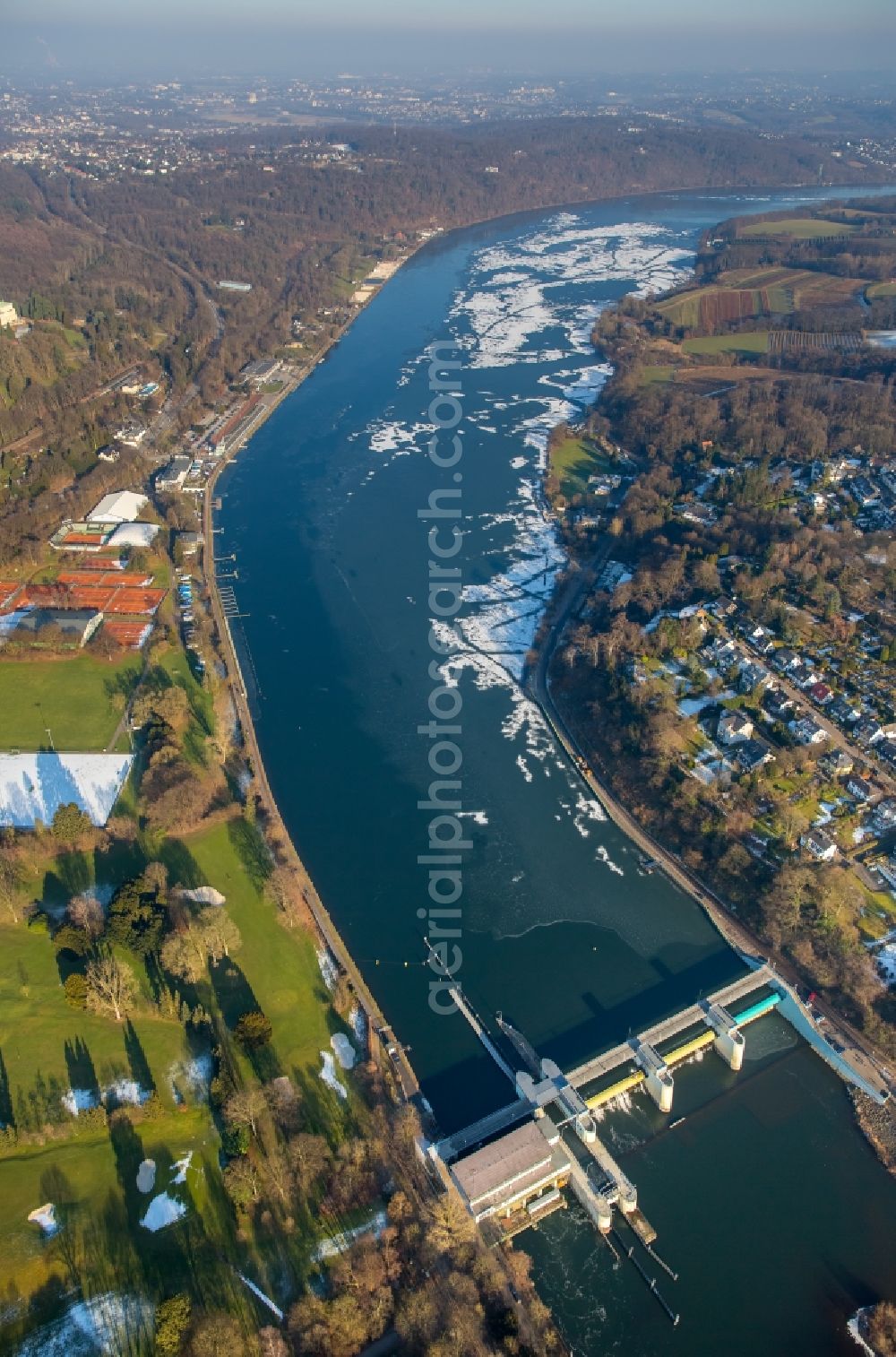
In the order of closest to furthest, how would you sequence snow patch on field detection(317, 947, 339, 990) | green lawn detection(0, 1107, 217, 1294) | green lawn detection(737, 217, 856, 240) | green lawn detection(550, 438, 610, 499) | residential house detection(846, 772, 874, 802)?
1. green lawn detection(0, 1107, 217, 1294)
2. snow patch on field detection(317, 947, 339, 990)
3. residential house detection(846, 772, 874, 802)
4. green lawn detection(550, 438, 610, 499)
5. green lawn detection(737, 217, 856, 240)

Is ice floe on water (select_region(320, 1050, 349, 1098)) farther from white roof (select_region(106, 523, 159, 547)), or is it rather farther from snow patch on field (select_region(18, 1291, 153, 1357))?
white roof (select_region(106, 523, 159, 547))

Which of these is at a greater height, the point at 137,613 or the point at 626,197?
the point at 626,197

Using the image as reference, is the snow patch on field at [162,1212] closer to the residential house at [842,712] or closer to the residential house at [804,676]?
the residential house at [842,712]

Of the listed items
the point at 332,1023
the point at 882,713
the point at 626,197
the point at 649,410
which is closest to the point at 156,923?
the point at 332,1023

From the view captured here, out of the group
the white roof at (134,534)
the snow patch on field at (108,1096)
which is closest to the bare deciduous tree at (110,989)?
the snow patch on field at (108,1096)

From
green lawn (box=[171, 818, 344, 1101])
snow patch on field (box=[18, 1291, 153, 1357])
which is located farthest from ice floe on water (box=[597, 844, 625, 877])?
snow patch on field (box=[18, 1291, 153, 1357])

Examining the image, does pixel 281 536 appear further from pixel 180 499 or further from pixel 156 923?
pixel 156 923
